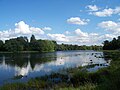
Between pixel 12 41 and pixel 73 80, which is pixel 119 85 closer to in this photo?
pixel 73 80

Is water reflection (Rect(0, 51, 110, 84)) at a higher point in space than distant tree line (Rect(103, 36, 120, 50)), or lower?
lower

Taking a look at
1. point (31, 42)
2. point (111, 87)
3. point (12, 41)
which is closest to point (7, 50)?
point (12, 41)

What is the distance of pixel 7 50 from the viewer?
568 feet

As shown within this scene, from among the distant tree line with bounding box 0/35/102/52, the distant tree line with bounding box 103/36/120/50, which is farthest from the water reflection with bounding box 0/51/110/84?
the distant tree line with bounding box 0/35/102/52

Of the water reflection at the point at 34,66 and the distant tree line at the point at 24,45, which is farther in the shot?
the distant tree line at the point at 24,45

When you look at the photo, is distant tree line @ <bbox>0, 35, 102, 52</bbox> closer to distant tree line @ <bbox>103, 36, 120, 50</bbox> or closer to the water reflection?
distant tree line @ <bbox>103, 36, 120, 50</bbox>

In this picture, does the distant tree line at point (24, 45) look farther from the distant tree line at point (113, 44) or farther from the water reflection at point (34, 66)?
the water reflection at point (34, 66)

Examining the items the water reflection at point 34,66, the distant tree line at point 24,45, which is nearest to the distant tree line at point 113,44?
the distant tree line at point 24,45

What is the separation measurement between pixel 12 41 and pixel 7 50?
27.7ft

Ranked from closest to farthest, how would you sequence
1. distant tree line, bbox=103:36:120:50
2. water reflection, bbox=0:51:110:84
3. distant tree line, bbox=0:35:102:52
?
water reflection, bbox=0:51:110:84 → distant tree line, bbox=103:36:120:50 → distant tree line, bbox=0:35:102:52

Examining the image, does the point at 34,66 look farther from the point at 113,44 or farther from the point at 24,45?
the point at 24,45

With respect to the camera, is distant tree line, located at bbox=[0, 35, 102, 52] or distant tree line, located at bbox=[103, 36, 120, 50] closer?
distant tree line, located at bbox=[103, 36, 120, 50]

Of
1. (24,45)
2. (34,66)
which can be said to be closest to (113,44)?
(24,45)

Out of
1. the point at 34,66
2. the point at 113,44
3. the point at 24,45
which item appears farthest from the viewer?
the point at 24,45
